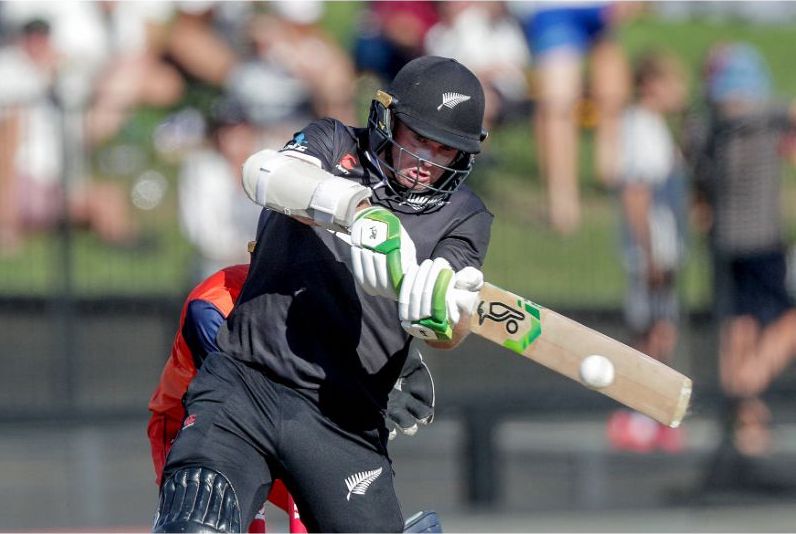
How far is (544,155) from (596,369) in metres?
5.33

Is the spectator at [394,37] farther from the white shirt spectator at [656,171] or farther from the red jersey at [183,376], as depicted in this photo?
the red jersey at [183,376]

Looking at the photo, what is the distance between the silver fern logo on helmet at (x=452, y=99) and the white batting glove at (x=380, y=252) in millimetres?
432

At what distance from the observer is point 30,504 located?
8.84 meters

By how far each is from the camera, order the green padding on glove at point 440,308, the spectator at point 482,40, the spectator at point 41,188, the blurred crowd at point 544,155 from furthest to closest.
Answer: the spectator at point 482,40 < the blurred crowd at point 544,155 < the spectator at point 41,188 < the green padding on glove at point 440,308

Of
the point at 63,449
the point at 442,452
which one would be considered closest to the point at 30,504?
the point at 63,449

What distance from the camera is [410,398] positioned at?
501 centimetres

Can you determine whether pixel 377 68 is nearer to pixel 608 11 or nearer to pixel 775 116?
pixel 608 11

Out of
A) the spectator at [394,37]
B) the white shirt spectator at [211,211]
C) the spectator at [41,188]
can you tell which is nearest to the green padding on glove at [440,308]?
the white shirt spectator at [211,211]

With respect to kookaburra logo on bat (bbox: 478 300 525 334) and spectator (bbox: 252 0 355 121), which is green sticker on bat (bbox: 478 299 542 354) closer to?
kookaburra logo on bat (bbox: 478 300 525 334)

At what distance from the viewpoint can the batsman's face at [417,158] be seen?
4.46 meters

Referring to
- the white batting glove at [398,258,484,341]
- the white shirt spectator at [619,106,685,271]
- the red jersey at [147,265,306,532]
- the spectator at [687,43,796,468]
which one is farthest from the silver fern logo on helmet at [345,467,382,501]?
the spectator at [687,43,796,468]

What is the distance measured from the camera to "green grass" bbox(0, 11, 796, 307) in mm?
9062

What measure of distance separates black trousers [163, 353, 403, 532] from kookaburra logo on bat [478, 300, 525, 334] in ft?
2.19

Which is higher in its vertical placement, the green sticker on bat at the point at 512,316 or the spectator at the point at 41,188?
the spectator at the point at 41,188
